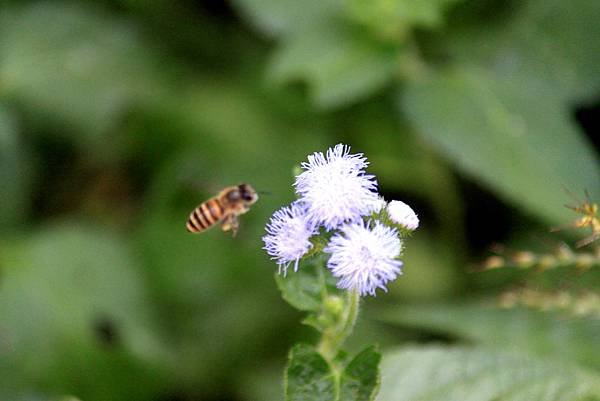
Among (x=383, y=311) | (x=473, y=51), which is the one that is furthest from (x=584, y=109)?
(x=383, y=311)

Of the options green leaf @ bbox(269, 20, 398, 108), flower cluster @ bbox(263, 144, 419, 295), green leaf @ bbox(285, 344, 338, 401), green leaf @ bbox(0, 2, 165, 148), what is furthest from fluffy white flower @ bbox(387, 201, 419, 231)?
green leaf @ bbox(0, 2, 165, 148)

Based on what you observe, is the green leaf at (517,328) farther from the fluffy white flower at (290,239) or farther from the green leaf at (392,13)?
the fluffy white flower at (290,239)

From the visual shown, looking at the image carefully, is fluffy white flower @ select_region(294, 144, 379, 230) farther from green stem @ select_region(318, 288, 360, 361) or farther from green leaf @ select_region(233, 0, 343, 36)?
green leaf @ select_region(233, 0, 343, 36)

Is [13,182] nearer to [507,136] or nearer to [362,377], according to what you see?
[507,136]

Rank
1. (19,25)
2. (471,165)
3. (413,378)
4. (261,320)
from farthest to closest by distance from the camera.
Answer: (19,25) → (261,320) → (471,165) → (413,378)

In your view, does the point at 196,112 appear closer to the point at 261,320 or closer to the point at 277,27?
the point at 277,27

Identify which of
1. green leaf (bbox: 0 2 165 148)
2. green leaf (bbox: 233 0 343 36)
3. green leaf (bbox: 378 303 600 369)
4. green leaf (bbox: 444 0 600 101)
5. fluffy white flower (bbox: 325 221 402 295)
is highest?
green leaf (bbox: 0 2 165 148)

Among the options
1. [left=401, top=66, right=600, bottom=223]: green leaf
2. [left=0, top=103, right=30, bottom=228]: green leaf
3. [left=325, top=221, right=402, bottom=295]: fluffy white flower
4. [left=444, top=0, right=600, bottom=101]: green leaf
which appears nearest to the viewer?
[left=325, top=221, right=402, bottom=295]: fluffy white flower

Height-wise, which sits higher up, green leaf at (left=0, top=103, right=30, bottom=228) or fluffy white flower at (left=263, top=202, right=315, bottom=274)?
green leaf at (left=0, top=103, right=30, bottom=228)
